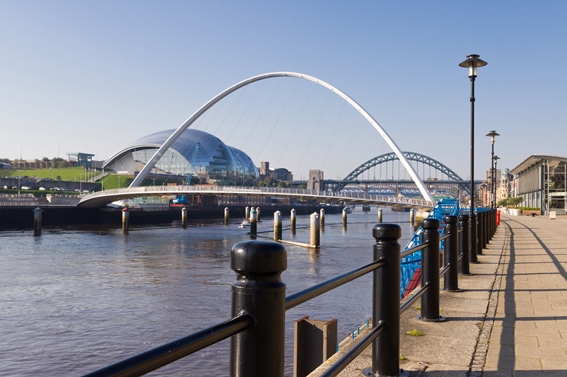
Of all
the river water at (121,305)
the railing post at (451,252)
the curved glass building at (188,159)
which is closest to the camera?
the railing post at (451,252)

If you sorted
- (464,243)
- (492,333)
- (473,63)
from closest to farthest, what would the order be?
(492,333), (464,243), (473,63)

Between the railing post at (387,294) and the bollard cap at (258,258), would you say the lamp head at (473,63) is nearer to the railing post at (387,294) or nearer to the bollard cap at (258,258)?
the railing post at (387,294)

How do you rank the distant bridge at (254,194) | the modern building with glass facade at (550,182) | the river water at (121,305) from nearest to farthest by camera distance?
the river water at (121,305) → the distant bridge at (254,194) → the modern building with glass facade at (550,182)

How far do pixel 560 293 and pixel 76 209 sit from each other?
251ft

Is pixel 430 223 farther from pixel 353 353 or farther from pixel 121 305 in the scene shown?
pixel 121 305

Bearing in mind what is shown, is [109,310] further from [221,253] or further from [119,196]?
[119,196]

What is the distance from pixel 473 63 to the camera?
64.2 feet

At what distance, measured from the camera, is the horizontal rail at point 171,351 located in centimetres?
147

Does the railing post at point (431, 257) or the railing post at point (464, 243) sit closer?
the railing post at point (431, 257)

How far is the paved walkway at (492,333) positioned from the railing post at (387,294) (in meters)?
0.41

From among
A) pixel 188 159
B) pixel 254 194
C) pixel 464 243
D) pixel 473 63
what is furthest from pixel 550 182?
pixel 188 159

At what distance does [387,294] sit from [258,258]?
7.72 feet

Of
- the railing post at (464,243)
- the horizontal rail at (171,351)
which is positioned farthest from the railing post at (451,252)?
the horizontal rail at (171,351)

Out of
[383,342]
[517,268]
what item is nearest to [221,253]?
[517,268]
